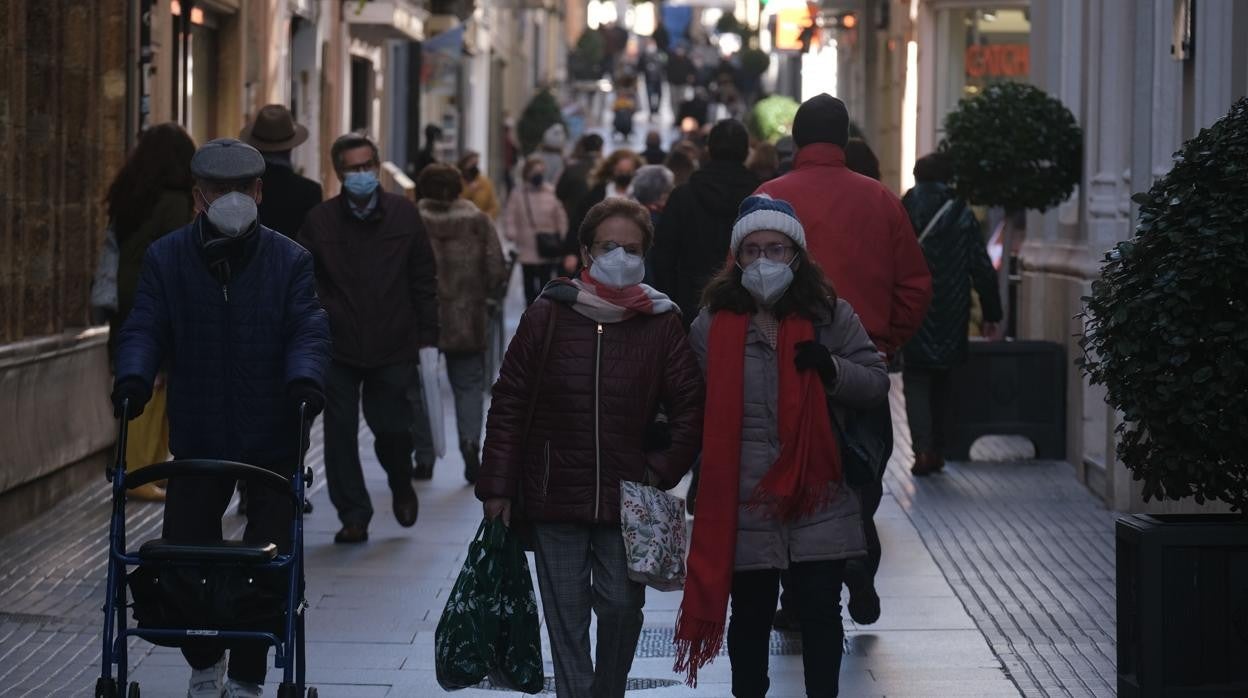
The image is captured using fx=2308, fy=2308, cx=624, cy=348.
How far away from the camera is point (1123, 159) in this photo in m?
13.2

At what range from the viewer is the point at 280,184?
10930 mm

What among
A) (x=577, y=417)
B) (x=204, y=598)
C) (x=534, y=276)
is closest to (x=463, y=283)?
(x=577, y=417)

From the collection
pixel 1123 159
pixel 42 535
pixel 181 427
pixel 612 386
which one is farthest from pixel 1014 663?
pixel 1123 159

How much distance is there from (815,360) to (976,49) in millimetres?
17962

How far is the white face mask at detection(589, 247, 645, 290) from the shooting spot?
637 centimetres

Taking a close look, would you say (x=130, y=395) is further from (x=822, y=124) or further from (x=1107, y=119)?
(x=1107, y=119)

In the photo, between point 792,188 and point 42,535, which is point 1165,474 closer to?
point 792,188

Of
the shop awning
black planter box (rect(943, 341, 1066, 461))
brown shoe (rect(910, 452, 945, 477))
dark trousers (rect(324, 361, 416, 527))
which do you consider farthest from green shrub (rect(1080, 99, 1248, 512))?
the shop awning

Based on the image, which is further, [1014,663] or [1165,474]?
[1014,663]

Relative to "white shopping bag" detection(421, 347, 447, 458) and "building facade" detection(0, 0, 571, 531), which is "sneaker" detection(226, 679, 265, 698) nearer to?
"white shopping bag" detection(421, 347, 447, 458)

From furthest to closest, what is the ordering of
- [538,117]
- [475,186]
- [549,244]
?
1. [538,117]
2. [475,186]
3. [549,244]

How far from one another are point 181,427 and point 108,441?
6327mm

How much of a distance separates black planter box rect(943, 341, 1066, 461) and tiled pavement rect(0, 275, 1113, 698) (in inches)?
39.6

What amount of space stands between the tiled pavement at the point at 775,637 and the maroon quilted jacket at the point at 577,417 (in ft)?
4.96
